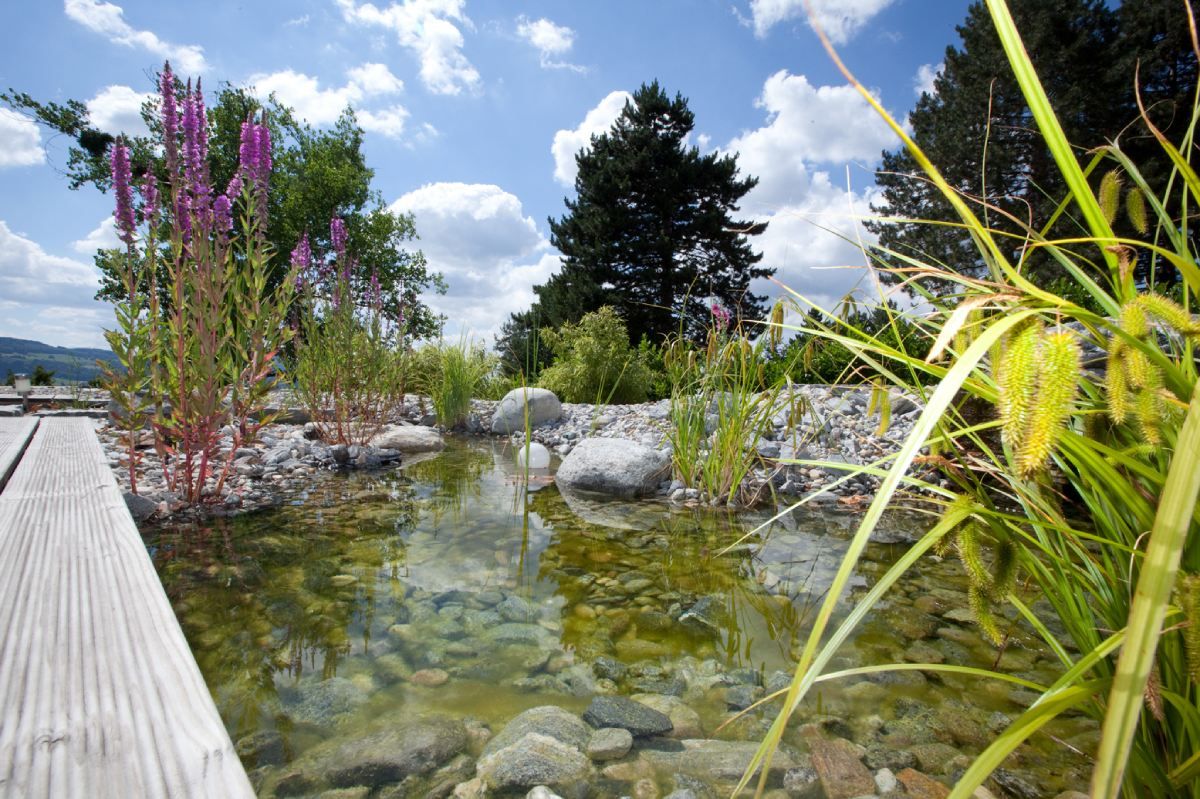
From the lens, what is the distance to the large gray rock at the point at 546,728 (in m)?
1.62

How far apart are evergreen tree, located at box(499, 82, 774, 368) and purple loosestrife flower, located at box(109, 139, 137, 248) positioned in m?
17.6

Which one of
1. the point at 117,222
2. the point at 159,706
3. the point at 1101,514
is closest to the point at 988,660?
the point at 1101,514

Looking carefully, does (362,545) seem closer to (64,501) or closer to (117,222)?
(64,501)

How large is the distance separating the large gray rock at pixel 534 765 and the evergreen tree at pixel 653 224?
19.5 metres

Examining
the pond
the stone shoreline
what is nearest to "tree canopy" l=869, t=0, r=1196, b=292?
the stone shoreline

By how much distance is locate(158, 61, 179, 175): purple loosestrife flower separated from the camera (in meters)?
3.22

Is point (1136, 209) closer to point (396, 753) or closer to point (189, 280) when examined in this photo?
point (396, 753)

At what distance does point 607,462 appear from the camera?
16.2 feet

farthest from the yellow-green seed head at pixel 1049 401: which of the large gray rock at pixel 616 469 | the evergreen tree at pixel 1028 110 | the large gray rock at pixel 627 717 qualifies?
the evergreen tree at pixel 1028 110

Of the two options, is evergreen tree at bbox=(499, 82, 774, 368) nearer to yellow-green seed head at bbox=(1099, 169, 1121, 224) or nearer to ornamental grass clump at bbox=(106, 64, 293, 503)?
ornamental grass clump at bbox=(106, 64, 293, 503)

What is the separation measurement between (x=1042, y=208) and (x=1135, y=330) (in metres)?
19.6

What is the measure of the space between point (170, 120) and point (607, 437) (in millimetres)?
4269

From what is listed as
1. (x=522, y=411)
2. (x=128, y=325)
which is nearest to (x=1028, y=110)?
(x=522, y=411)

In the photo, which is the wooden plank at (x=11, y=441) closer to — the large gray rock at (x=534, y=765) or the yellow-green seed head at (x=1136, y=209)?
the large gray rock at (x=534, y=765)
